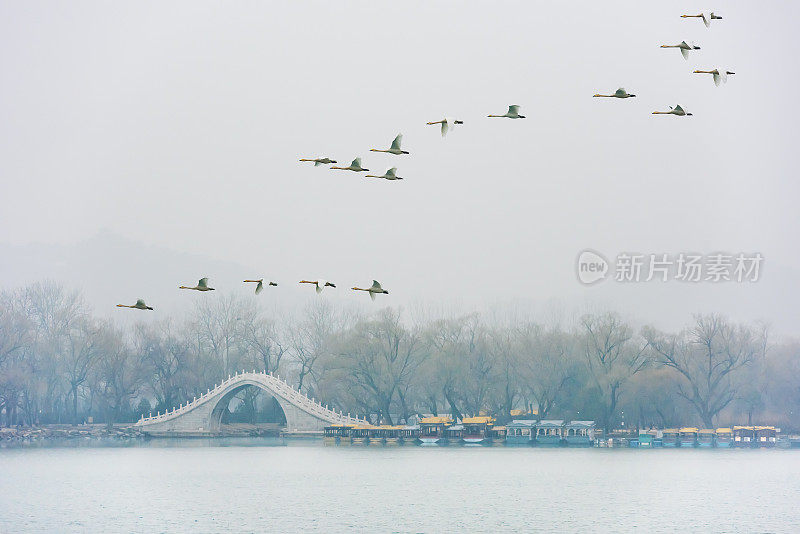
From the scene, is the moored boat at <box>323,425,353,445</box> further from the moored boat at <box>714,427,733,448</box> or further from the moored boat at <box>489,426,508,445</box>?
the moored boat at <box>714,427,733,448</box>

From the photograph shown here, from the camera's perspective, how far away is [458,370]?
9888 centimetres

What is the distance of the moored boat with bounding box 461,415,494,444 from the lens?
9906 cm

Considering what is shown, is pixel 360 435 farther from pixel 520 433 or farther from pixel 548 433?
pixel 548 433

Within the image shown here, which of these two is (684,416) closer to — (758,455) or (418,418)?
(758,455)

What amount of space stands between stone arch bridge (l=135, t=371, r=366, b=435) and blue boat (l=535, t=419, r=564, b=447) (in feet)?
53.3

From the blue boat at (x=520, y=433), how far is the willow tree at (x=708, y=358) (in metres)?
12.2

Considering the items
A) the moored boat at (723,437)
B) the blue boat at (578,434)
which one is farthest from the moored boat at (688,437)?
the blue boat at (578,434)

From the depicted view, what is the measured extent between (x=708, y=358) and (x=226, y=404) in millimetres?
46635

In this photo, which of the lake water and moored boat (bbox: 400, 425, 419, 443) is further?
moored boat (bbox: 400, 425, 419, 443)

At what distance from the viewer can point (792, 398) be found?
319ft

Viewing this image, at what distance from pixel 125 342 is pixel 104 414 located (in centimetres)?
715

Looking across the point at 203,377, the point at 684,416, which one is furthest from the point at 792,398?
the point at 203,377

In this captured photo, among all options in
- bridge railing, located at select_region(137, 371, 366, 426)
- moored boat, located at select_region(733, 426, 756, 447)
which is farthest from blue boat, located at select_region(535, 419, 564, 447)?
bridge railing, located at select_region(137, 371, 366, 426)

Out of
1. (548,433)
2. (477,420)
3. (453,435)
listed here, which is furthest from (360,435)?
(548,433)
